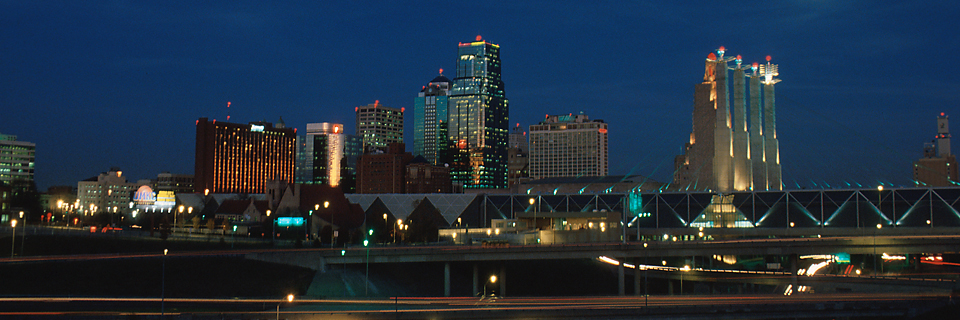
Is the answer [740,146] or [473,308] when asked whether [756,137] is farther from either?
[473,308]

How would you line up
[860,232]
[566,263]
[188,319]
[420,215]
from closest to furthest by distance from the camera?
[188,319] < [566,263] < [860,232] < [420,215]

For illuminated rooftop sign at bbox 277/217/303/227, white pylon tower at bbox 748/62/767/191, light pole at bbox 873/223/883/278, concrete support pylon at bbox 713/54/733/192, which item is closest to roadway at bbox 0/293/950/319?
light pole at bbox 873/223/883/278

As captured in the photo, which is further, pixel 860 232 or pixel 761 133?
pixel 761 133

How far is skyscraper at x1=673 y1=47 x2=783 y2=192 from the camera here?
136 metres

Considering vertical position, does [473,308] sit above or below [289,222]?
below

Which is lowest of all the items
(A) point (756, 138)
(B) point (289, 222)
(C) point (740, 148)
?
(B) point (289, 222)

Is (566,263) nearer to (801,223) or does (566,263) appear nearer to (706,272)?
(706,272)

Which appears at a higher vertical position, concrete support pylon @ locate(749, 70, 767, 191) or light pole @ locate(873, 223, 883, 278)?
concrete support pylon @ locate(749, 70, 767, 191)

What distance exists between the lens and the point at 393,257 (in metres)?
78.1

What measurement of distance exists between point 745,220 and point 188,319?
10362 cm

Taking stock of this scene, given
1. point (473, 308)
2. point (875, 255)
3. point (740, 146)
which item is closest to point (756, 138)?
point (740, 146)

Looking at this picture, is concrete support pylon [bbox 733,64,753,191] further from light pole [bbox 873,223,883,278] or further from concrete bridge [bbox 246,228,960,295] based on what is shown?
concrete bridge [bbox 246,228,960,295]

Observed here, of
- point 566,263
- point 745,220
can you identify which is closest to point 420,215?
point 566,263

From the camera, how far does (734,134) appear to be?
140m
